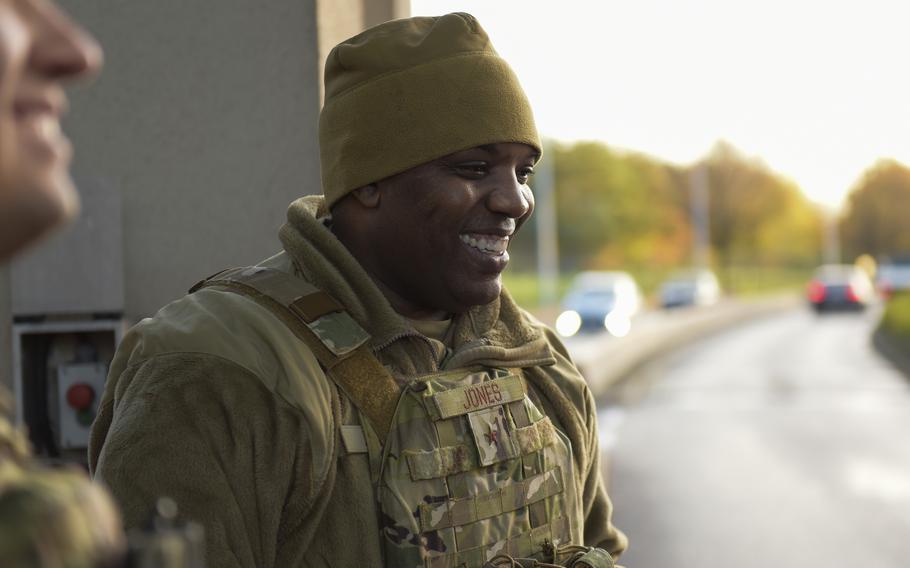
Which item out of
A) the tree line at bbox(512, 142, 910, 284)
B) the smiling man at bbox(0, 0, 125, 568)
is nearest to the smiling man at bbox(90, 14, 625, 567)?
the smiling man at bbox(0, 0, 125, 568)

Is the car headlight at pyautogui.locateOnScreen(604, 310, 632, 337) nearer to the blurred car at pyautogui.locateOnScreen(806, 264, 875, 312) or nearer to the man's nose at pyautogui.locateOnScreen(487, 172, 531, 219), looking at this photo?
the blurred car at pyautogui.locateOnScreen(806, 264, 875, 312)

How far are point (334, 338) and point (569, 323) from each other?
28.0m

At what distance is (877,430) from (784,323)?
21.5 meters

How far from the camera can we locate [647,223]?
255ft

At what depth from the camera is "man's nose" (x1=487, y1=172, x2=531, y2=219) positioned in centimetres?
236

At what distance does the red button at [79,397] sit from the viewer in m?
3.83

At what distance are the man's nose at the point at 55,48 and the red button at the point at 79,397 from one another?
3.07m

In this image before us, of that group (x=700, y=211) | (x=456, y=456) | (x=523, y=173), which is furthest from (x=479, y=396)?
(x=700, y=211)

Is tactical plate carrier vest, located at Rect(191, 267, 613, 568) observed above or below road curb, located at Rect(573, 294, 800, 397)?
above

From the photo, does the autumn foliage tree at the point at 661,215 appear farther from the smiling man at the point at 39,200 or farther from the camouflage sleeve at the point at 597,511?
the smiling man at the point at 39,200

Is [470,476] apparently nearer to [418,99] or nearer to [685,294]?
[418,99]

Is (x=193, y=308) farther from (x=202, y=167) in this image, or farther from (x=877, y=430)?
(x=877, y=430)

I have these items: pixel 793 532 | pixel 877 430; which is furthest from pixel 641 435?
pixel 793 532

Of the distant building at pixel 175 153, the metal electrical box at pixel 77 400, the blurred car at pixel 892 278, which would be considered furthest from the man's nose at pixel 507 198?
the blurred car at pixel 892 278
